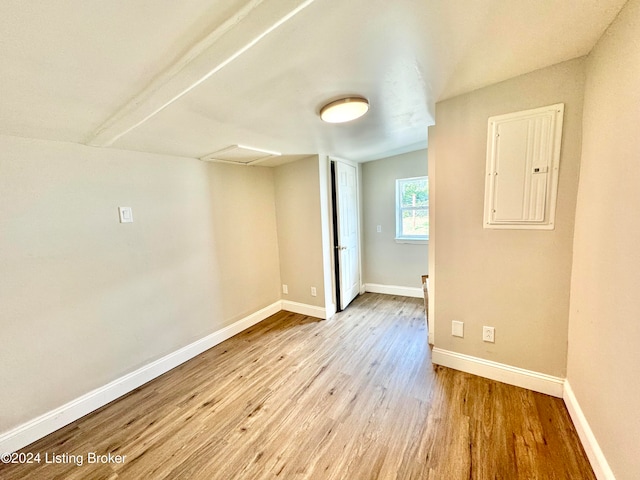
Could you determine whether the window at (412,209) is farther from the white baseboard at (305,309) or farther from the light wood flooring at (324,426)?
the light wood flooring at (324,426)

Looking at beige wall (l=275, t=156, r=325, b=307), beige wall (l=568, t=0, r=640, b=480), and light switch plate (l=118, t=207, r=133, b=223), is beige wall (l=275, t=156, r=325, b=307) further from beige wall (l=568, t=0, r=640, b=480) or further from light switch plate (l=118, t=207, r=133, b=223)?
beige wall (l=568, t=0, r=640, b=480)

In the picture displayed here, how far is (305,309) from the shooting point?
11.2 feet

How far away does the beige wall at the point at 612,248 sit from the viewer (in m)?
0.99

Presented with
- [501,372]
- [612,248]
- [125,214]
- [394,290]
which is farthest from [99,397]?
[394,290]

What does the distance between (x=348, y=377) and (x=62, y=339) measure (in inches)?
84.1


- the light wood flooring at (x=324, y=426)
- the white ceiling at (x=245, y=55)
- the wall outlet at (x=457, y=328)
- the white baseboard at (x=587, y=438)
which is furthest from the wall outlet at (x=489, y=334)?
the white ceiling at (x=245, y=55)

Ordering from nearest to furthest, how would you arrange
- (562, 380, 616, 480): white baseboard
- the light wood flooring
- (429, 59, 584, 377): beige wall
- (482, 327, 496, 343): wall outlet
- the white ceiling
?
the white ceiling
(562, 380, 616, 480): white baseboard
the light wood flooring
(429, 59, 584, 377): beige wall
(482, 327, 496, 343): wall outlet

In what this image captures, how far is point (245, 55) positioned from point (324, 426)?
210cm

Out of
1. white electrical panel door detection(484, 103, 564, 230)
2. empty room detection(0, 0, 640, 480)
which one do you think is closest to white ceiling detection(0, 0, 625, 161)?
empty room detection(0, 0, 640, 480)

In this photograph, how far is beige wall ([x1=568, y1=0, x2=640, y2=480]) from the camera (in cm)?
99

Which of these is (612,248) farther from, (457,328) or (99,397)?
(99,397)

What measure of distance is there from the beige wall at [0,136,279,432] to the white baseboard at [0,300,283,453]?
5 centimetres

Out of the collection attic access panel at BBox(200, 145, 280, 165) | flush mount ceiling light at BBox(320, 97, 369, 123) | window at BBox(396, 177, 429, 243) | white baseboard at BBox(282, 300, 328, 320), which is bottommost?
white baseboard at BBox(282, 300, 328, 320)

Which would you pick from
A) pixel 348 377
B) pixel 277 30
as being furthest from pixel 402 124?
pixel 348 377
